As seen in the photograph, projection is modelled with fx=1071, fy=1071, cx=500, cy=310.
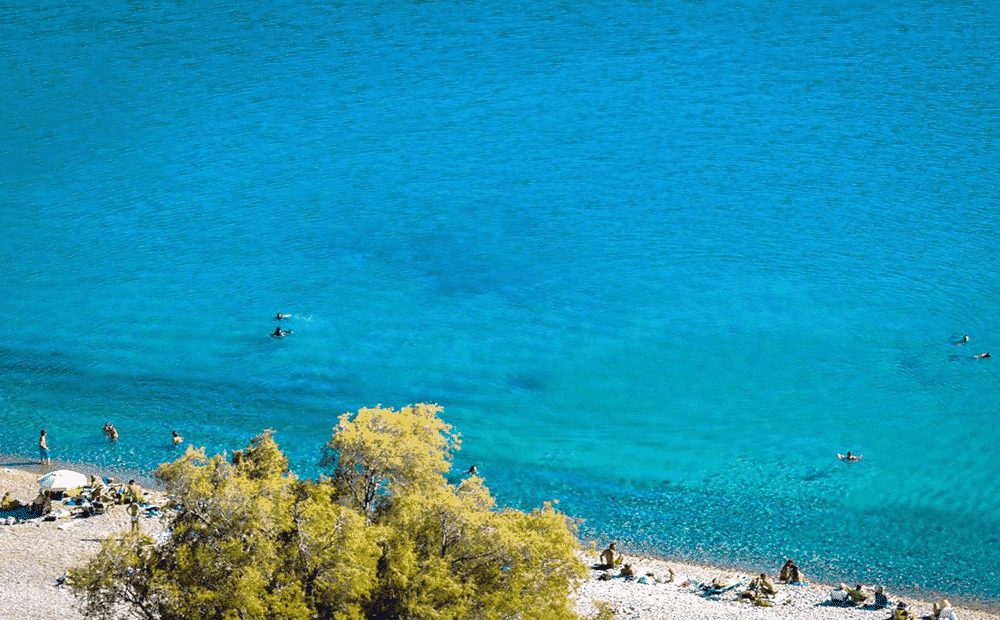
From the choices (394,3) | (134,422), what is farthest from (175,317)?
(394,3)

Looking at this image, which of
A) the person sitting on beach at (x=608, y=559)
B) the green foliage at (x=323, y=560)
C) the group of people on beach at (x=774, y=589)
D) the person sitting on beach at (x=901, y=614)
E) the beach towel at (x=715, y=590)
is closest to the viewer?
the green foliage at (x=323, y=560)

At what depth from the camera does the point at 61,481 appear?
194ft

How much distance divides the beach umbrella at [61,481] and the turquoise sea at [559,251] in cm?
709

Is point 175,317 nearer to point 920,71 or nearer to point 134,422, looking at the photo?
point 134,422

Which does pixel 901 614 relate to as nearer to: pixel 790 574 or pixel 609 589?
pixel 790 574

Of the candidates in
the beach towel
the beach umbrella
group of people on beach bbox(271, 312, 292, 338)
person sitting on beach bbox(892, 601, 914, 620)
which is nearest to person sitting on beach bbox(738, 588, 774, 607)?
the beach towel

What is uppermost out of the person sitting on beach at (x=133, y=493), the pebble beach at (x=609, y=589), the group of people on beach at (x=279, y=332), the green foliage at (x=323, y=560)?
the group of people on beach at (x=279, y=332)

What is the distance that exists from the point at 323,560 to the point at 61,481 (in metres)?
29.9

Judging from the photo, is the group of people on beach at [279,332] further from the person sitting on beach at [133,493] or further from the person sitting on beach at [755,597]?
the person sitting on beach at [755,597]

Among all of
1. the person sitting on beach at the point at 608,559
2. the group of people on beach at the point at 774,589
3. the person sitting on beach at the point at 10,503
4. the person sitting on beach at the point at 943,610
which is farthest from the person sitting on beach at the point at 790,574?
the person sitting on beach at the point at 10,503

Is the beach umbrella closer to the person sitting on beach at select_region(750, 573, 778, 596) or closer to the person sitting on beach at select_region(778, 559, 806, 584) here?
the person sitting on beach at select_region(750, 573, 778, 596)

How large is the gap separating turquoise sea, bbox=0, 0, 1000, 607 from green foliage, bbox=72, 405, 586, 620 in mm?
24033

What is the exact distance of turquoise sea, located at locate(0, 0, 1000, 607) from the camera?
67.2m

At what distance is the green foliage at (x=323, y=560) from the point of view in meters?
35.2
